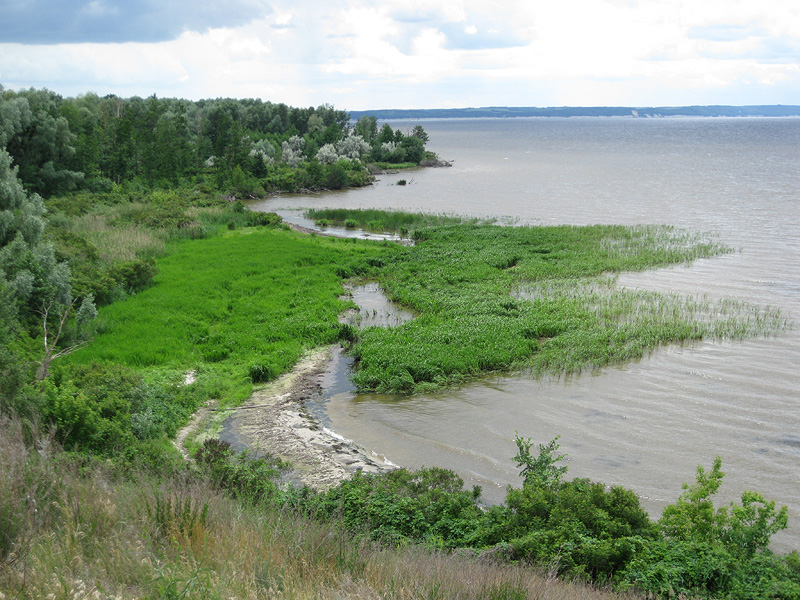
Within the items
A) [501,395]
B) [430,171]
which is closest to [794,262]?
[501,395]

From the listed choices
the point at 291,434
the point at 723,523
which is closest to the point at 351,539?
the point at 723,523

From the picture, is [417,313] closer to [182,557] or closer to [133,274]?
[133,274]

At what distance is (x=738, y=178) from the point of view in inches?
3110

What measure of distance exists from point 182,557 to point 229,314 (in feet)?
59.9

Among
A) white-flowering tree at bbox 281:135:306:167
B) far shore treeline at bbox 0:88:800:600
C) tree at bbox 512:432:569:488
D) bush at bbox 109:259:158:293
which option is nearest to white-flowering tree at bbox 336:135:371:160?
white-flowering tree at bbox 281:135:306:167

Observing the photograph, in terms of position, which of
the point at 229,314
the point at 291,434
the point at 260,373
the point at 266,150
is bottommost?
the point at 291,434

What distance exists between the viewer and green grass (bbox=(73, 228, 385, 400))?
18844mm

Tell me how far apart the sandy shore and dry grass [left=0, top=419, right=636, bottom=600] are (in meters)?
5.50

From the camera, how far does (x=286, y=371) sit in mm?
19344

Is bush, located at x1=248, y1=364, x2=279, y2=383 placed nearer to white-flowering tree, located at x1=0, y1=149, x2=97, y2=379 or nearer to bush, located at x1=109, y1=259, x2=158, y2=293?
white-flowering tree, located at x1=0, y1=149, x2=97, y2=379

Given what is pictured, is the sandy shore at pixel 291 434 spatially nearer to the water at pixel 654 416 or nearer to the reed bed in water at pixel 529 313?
the water at pixel 654 416

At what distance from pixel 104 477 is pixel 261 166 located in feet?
243

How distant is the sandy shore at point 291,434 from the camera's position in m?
13.5

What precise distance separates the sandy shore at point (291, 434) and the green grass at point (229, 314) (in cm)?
94
